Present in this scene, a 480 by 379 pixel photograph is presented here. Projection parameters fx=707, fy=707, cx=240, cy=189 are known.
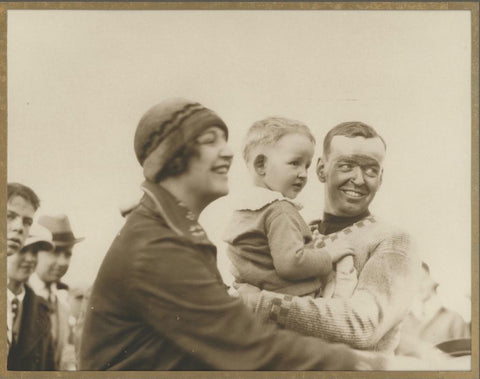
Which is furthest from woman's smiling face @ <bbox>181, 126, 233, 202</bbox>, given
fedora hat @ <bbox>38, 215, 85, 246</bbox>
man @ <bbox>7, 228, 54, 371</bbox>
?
man @ <bbox>7, 228, 54, 371</bbox>

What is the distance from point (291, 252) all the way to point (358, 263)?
9.1 inches

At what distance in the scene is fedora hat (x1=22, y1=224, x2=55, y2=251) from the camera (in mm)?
2324

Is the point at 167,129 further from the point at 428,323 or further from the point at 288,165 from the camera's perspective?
the point at 428,323

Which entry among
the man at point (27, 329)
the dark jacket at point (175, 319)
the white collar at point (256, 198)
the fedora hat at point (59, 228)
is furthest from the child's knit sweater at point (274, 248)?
the man at point (27, 329)

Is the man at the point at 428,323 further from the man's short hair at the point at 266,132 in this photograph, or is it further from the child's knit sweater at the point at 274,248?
the man's short hair at the point at 266,132

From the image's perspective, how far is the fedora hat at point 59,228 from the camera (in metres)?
2.32

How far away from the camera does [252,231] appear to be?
226 centimetres

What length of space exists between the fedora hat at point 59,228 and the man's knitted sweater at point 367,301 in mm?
660

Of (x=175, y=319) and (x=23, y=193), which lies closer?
(x=175, y=319)

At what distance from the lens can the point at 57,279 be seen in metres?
2.31

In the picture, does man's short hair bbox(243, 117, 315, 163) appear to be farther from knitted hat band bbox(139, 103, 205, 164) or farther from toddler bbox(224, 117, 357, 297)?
knitted hat band bbox(139, 103, 205, 164)

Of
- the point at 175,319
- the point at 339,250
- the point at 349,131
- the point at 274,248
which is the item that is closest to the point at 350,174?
the point at 349,131

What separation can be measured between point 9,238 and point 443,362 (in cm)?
148

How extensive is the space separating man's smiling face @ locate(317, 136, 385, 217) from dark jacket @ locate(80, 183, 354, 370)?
0.44 metres
